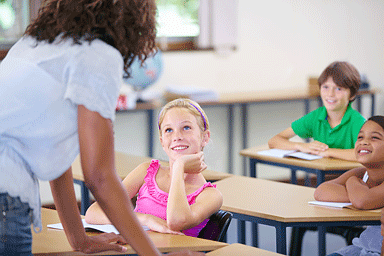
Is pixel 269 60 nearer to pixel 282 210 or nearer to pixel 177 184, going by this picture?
pixel 282 210

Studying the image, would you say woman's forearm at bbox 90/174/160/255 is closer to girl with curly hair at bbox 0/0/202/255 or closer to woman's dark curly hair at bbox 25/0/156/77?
girl with curly hair at bbox 0/0/202/255

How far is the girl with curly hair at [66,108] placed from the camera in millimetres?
A: 1110

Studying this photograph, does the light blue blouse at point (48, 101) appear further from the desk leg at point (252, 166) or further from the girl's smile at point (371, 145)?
the desk leg at point (252, 166)

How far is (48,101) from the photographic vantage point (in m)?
1.12

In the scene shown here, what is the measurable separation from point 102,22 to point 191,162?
0.85 m

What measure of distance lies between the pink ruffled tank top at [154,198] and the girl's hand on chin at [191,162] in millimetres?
76

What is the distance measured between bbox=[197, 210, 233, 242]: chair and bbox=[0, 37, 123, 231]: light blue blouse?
0.82 meters

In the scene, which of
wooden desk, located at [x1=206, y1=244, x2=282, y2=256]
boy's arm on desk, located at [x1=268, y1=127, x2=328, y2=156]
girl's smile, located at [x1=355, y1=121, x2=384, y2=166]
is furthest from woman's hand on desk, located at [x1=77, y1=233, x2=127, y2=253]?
boy's arm on desk, located at [x1=268, y1=127, x2=328, y2=156]

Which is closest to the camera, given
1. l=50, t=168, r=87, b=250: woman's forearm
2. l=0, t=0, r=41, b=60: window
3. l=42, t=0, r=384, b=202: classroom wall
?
l=50, t=168, r=87, b=250: woman's forearm

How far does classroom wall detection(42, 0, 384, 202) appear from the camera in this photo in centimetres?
491

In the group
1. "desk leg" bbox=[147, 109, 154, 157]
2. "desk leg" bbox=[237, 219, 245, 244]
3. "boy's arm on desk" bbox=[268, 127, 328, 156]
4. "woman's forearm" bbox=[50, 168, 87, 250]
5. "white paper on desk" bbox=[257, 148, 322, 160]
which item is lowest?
"desk leg" bbox=[237, 219, 245, 244]

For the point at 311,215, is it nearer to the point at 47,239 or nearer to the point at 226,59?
the point at 47,239

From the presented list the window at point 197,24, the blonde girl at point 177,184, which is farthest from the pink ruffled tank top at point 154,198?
the window at point 197,24

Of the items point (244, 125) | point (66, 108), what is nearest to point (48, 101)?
point (66, 108)
